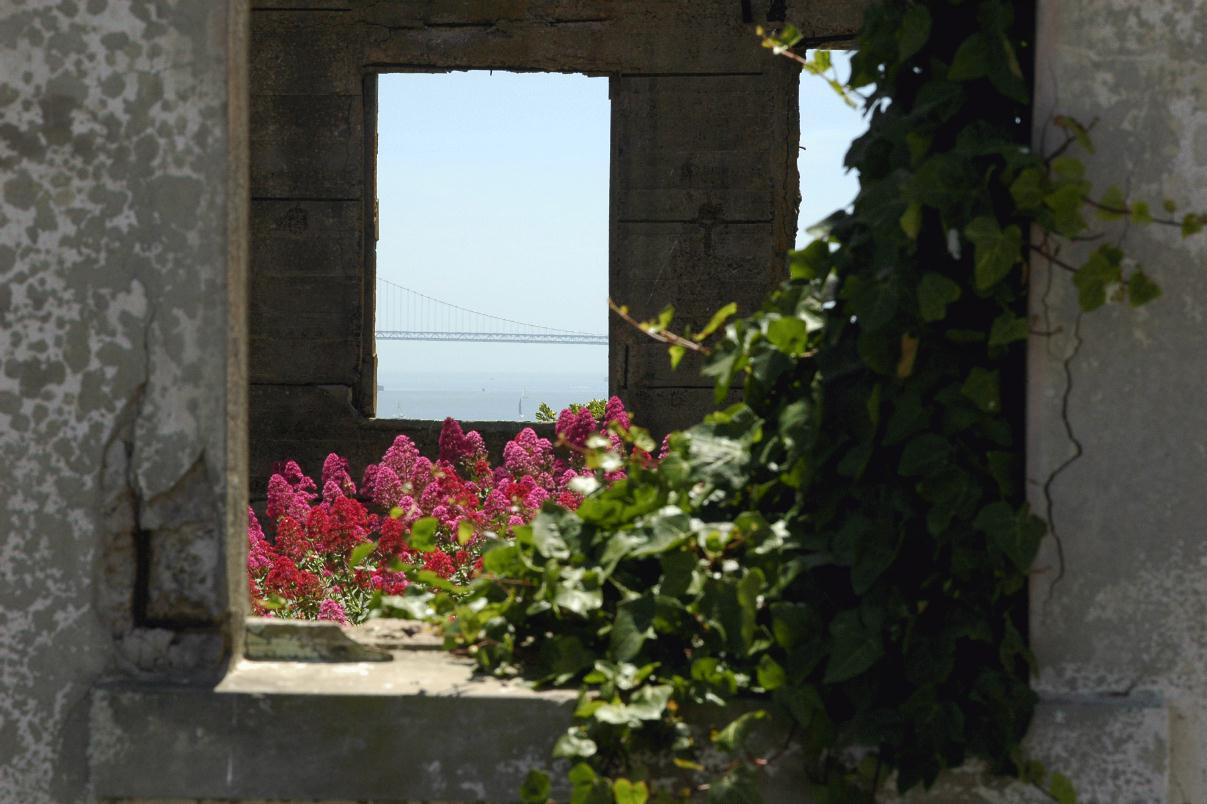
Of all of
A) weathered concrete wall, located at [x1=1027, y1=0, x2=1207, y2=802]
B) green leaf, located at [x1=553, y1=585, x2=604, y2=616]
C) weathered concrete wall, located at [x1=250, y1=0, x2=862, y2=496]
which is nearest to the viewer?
weathered concrete wall, located at [x1=1027, y1=0, x2=1207, y2=802]

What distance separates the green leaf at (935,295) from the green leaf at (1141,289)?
0.27 m

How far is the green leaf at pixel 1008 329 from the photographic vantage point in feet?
6.93

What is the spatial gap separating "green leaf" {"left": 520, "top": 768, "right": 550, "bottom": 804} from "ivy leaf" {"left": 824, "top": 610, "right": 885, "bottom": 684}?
1.53ft

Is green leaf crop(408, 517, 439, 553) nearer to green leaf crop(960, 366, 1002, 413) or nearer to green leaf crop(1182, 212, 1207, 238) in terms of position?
green leaf crop(960, 366, 1002, 413)

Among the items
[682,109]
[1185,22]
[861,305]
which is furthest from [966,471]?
[682,109]

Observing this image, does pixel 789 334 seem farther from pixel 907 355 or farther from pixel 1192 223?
pixel 1192 223

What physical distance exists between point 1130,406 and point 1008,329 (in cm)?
25

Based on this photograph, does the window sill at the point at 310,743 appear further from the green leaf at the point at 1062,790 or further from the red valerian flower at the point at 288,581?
the red valerian flower at the point at 288,581

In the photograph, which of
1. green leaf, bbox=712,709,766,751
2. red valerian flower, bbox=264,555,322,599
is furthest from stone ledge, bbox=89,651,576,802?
red valerian flower, bbox=264,555,322,599

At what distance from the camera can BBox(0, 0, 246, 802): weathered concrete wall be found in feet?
7.28

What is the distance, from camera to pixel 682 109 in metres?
8.11

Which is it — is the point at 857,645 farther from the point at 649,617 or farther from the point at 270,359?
the point at 270,359

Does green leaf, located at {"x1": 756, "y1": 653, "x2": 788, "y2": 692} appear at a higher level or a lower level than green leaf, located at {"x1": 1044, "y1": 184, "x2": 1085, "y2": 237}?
lower

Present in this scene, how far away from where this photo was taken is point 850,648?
2117mm
